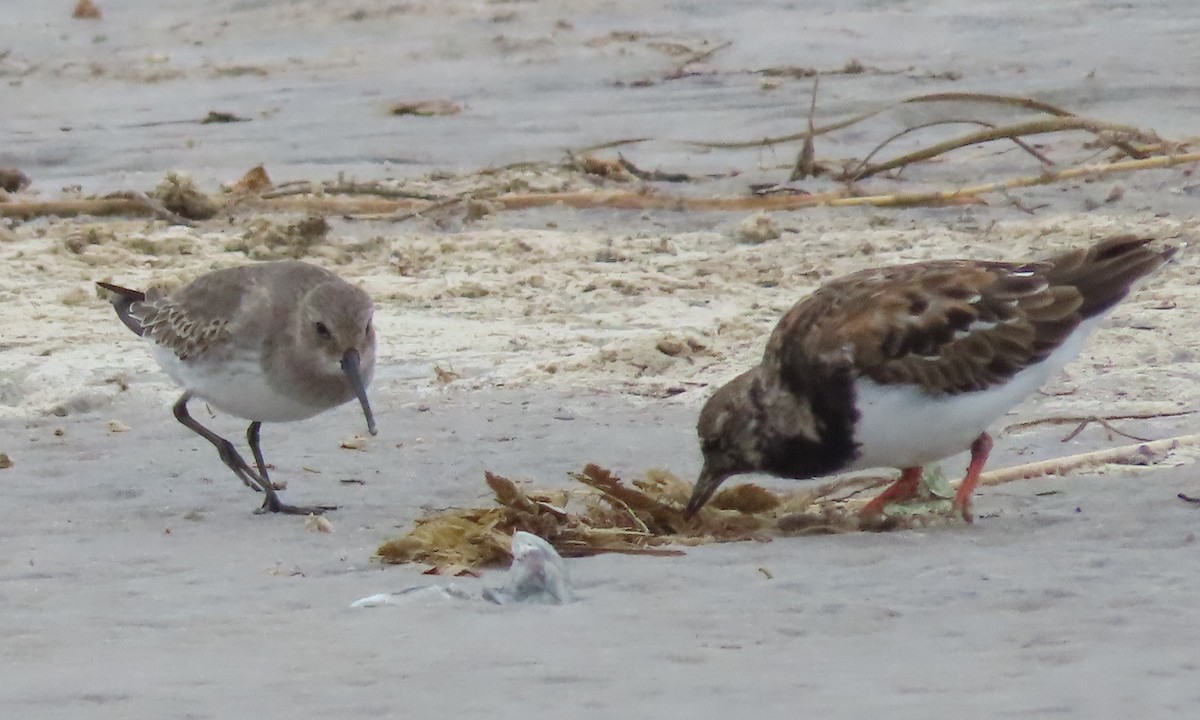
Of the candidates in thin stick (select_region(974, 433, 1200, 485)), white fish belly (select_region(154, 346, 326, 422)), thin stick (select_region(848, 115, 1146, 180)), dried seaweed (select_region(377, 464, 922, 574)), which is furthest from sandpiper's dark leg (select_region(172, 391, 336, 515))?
thin stick (select_region(848, 115, 1146, 180))

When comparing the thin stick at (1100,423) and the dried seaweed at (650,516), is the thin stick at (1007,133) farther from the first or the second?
the dried seaweed at (650,516)

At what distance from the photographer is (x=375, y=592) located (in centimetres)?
402

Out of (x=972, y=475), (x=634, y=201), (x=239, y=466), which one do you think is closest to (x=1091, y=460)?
(x=972, y=475)

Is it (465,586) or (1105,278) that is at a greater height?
(1105,278)

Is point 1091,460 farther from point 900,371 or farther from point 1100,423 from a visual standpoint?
point 900,371

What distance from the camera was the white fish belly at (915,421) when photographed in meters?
4.60

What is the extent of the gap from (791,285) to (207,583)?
10.7ft

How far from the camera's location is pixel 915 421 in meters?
4.63

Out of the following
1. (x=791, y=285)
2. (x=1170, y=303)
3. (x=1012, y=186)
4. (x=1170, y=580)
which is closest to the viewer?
(x=1170, y=580)

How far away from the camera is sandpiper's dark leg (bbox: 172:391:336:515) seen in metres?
5.01

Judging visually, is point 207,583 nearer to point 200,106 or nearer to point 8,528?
point 8,528

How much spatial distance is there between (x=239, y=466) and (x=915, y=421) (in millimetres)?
1890

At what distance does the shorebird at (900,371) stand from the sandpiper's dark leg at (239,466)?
102 cm

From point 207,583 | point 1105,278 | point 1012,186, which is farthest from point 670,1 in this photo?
point 207,583
